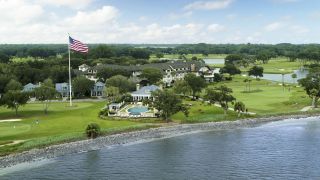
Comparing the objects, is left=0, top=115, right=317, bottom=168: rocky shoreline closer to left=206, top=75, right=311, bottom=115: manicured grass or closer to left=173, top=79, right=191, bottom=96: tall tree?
left=206, top=75, right=311, bottom=115: manicured grass

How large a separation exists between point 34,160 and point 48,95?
37.8 metres

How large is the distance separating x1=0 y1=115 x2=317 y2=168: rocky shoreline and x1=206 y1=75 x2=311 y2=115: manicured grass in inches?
252

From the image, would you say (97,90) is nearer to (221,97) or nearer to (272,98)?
(272,98)

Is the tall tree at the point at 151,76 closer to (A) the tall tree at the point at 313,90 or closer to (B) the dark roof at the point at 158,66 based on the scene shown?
(B) the dark roof at the point at 158,66

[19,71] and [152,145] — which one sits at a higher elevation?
[19,71]

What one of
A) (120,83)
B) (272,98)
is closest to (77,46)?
(120,83)

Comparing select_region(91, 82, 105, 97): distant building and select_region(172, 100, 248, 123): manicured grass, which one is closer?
select_region(172, 100, 248, 123): manicured grass

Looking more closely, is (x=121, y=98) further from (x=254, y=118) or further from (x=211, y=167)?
(x=211, y=167)

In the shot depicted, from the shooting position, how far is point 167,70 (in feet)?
462

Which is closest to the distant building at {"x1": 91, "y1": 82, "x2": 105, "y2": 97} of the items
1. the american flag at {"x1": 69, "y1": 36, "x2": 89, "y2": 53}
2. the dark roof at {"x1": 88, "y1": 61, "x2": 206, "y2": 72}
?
the dark roof at {"x1": 88, "y1": 61, "x2": 206, "y2": 72}

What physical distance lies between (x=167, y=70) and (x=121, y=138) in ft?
263

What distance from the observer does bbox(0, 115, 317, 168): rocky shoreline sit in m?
52.5

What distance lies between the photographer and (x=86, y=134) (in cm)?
6266

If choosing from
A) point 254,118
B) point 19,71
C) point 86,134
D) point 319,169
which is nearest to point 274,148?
point 319,169
